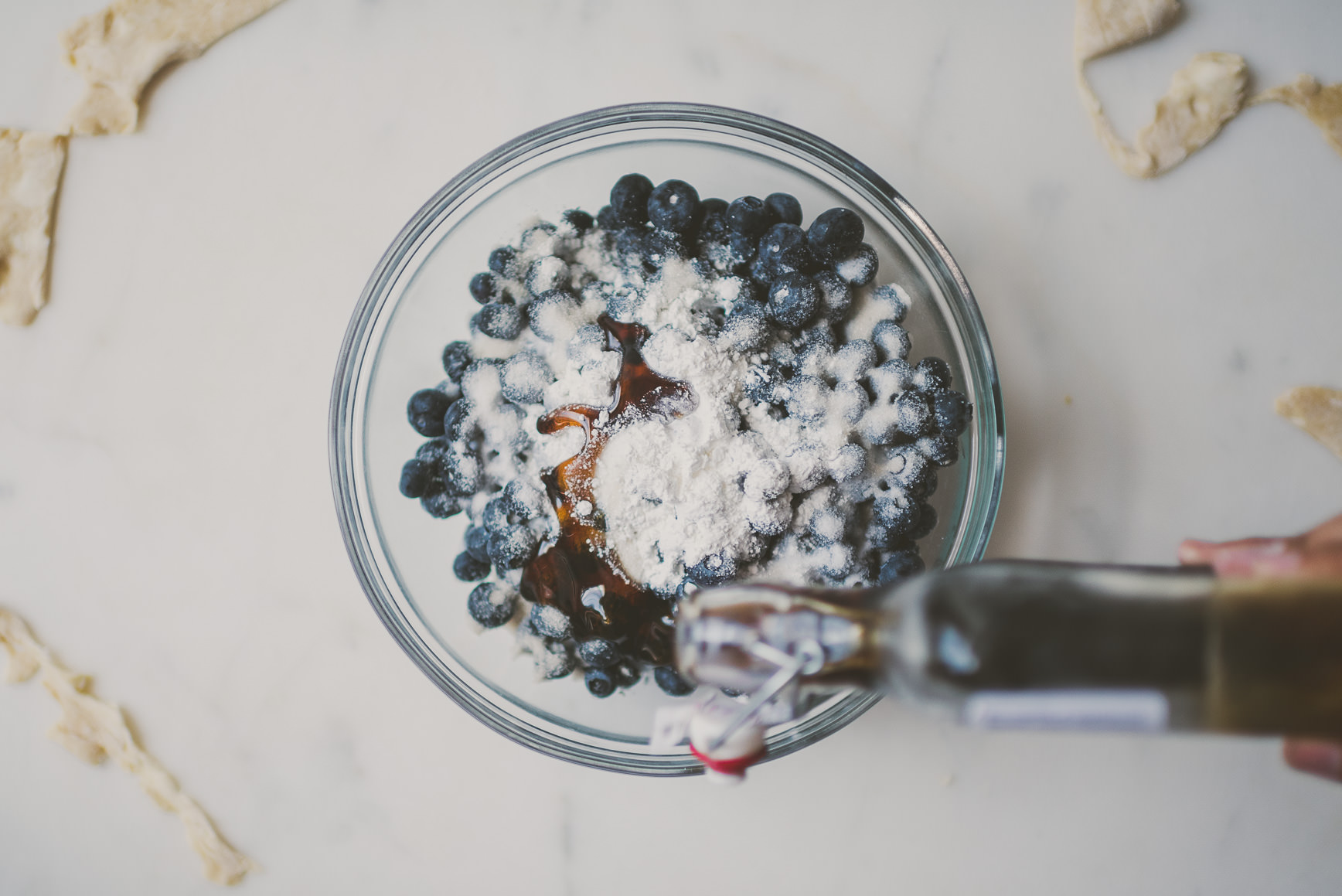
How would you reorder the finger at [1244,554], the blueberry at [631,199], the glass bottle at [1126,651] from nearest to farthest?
the glass bottle at [1126,651] < the finger at [1244,554] < the blueberry at [631,199]

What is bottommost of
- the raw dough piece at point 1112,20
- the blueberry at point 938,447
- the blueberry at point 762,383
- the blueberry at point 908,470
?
the blueberry at point 908,470

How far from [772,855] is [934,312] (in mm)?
751

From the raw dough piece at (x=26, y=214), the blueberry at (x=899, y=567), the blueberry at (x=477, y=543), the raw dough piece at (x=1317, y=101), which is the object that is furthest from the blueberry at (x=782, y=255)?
the raw dough piece at (x=26, y=214)

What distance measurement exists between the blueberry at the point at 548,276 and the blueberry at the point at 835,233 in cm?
27

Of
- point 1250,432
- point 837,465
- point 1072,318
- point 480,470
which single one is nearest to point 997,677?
point 837,465

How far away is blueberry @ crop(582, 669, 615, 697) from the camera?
95cm

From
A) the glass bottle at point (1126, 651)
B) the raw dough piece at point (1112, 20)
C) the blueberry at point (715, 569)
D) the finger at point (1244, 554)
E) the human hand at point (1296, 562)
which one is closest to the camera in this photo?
the glass bottle at point (1126, 651)

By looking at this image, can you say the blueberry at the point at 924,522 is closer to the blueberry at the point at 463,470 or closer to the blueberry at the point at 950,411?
the blueberry at the point at 950,411

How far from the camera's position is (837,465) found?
2.86ft

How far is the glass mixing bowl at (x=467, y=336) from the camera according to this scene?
101 cm

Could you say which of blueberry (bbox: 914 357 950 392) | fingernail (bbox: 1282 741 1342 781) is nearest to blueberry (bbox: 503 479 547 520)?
blueberry (bbox: 914 357 950 392)

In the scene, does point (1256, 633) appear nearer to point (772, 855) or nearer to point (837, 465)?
point (837, 465)

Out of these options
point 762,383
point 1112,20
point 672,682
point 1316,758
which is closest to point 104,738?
point 672,682

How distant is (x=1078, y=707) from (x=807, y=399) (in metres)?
0.46
